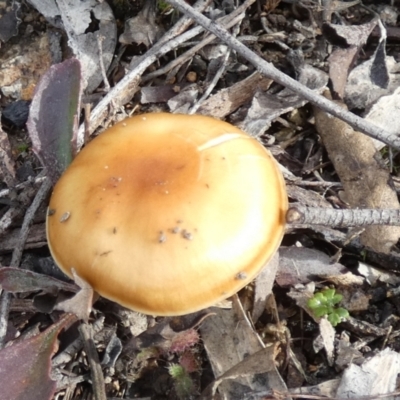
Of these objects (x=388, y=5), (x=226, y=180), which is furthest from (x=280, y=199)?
(x=388, y=5)

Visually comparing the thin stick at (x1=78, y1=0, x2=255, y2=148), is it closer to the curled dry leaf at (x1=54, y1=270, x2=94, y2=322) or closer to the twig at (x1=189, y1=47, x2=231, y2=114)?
the twig at (x1=189, y1=47, x2=231, y2=114)

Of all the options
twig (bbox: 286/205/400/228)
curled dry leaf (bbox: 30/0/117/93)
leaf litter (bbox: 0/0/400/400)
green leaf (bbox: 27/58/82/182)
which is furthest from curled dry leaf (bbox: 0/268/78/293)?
curled dry leaf (bbox: 30/0/117/93)

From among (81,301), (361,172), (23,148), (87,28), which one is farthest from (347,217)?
(87,28)

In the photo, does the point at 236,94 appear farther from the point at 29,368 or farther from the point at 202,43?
the point at 29,368

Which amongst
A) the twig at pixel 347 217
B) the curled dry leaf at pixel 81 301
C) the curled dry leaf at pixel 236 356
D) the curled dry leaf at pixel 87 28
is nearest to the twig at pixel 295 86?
the twig at pixel 347 217

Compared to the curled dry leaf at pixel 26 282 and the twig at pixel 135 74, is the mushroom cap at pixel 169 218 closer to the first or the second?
the curled dry leaf at pixel 26 282

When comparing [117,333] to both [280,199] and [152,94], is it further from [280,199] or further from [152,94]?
[152,94]
